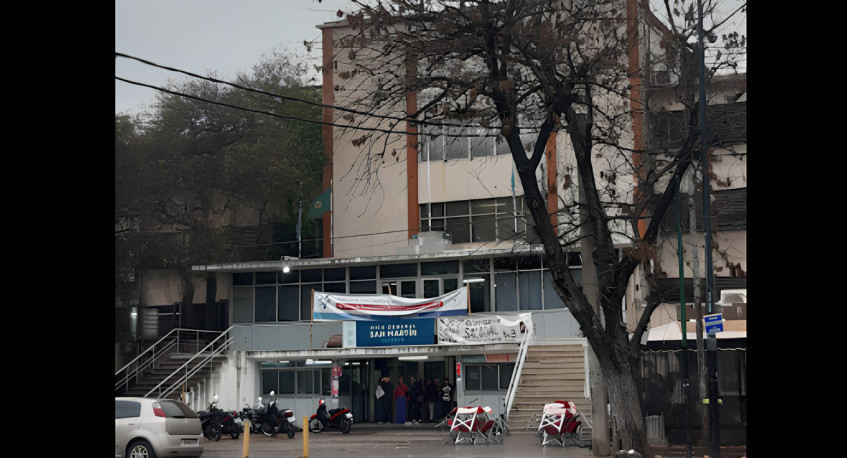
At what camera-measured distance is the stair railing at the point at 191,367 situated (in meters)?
36.0

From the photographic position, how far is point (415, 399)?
36.9 metres

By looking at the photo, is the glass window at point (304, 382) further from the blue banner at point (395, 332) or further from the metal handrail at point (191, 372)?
the blue banner at point (395, 332)

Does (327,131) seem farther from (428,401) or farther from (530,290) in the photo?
(428,401)

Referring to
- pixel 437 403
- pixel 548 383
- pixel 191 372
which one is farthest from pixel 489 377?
pixel 191 372

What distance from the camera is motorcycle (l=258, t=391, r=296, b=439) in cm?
3170

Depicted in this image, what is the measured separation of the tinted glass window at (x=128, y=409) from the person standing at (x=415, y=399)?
54.0 feet

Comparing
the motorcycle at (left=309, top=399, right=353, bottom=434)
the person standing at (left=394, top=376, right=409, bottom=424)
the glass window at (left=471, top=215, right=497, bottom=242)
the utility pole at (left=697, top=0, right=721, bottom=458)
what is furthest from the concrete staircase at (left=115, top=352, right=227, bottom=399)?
the utility pole at (left=697, top=0, right=721, bottom=458)

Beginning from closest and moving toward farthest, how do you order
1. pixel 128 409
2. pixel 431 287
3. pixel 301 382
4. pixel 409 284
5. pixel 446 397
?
pixel 128 409 < pixel 446 397 < pixel 431 287 < pixel 409 284 < pixel 301 382

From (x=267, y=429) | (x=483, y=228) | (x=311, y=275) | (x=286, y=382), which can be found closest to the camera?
(x=267, y=429)

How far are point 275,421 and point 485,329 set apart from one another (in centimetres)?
765

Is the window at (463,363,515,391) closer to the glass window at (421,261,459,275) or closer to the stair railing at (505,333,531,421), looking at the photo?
A: the stair railing at (505,333,531,421)
